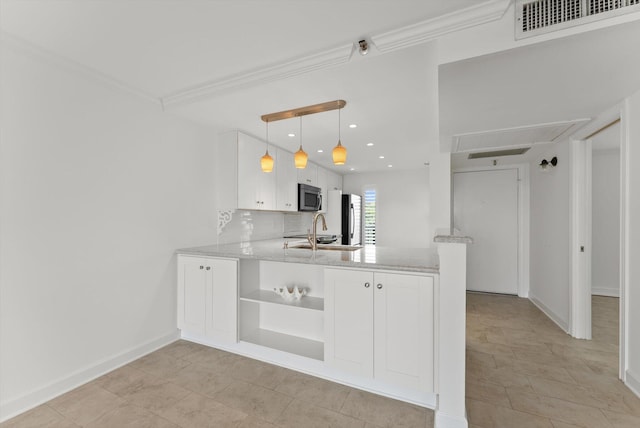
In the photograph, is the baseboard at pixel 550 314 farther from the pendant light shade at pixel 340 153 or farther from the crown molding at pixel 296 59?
the crown molding at pixel 296 59

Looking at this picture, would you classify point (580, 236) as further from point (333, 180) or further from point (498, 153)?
point (333, 180)

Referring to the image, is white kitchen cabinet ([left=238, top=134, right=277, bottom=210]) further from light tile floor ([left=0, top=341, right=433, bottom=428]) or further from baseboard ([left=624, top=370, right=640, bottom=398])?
baseboard ([left=624, top=370, right=640, bottom=398])

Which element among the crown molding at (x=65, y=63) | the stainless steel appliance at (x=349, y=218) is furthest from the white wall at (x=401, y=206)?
the crown molding at (x=65, y=63)

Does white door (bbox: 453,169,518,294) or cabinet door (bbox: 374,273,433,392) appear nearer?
cabinet door (bbox: 374,273,433,392)

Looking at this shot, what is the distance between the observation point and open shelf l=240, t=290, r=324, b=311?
2277 mm

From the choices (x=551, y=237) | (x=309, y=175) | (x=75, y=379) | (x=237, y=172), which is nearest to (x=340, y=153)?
(x=237, y=172)

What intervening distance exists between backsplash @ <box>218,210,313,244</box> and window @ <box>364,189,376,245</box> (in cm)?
149

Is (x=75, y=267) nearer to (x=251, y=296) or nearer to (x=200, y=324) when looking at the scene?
(x=200, y=324)

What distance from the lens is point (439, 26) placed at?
1.52m

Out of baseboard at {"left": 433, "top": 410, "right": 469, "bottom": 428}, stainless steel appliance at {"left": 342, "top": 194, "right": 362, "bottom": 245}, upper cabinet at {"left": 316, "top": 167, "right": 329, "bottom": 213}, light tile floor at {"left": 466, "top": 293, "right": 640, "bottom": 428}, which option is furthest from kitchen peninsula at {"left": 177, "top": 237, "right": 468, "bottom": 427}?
stainless steel appliance at {"left": 342, "top": 194, "right": 362, "bottom": 245}

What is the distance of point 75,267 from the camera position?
208cm

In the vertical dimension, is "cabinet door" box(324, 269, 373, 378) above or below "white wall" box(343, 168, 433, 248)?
below

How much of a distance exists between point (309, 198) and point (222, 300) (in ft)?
8.08

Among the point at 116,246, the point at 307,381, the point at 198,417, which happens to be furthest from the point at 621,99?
the point at 116,246
